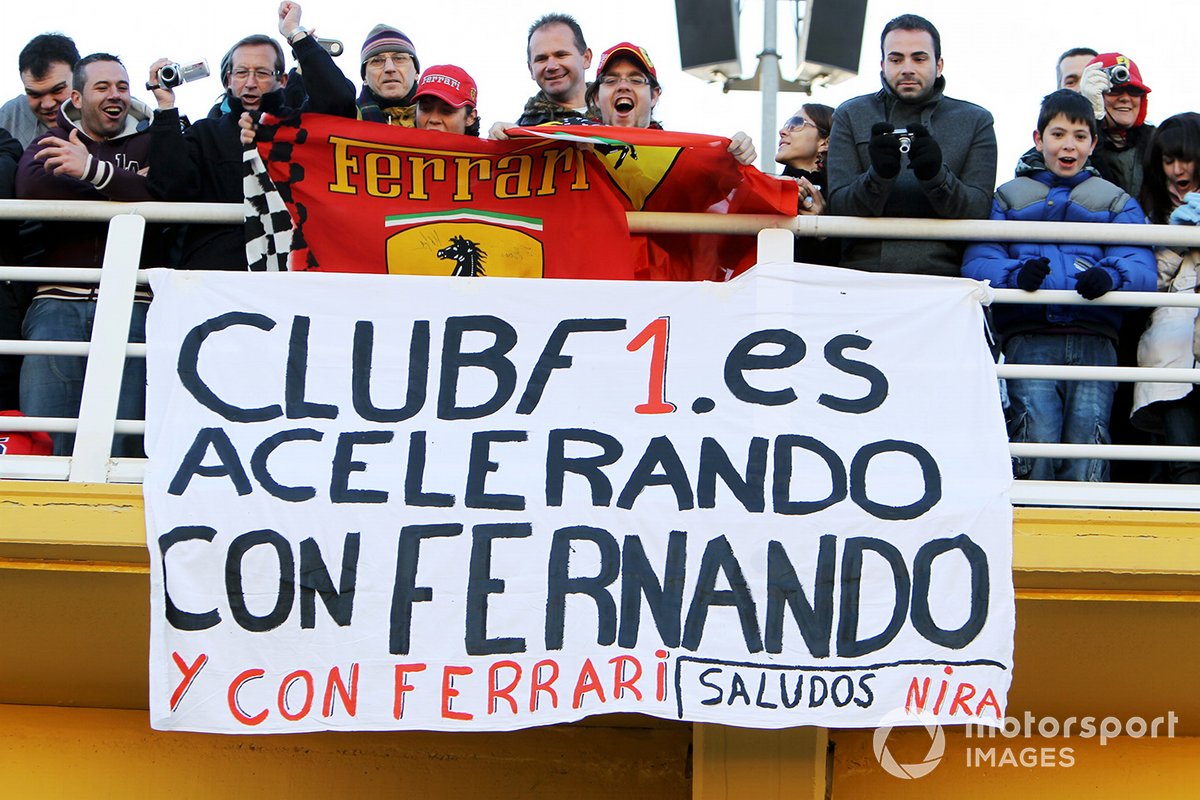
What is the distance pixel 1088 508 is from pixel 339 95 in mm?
2850

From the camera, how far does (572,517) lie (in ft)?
14.6

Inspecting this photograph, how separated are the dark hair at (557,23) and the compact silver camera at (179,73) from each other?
4.09 ft

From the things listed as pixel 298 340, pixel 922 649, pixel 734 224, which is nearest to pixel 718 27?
pixel 734 224

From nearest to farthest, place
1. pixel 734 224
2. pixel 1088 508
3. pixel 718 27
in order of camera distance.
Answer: pixel 1088 508 → pixel 734 224 → pixel 718 27

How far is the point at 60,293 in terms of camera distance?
5301 millimetres

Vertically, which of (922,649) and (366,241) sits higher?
(366,241)

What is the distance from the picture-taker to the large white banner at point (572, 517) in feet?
14.3

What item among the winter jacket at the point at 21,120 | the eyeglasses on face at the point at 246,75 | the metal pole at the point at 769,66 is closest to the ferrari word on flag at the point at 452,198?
the eyeglasses on face at the point at 246,75

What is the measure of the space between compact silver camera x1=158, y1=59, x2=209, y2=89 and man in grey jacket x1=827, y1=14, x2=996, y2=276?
7.91 feet

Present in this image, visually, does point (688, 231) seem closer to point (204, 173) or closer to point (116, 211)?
point (204, 173)

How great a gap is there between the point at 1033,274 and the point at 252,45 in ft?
10.2

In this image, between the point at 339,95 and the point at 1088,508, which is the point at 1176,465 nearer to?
the point at 1088,508

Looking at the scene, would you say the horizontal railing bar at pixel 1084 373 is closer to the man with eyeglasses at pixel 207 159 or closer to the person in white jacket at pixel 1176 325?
the person in white jacket at pixel 1176 325

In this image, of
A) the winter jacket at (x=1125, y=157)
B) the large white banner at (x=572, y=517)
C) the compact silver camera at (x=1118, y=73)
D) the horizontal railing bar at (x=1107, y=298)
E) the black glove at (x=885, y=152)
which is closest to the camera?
the large white banner at (x=572, y=517)
